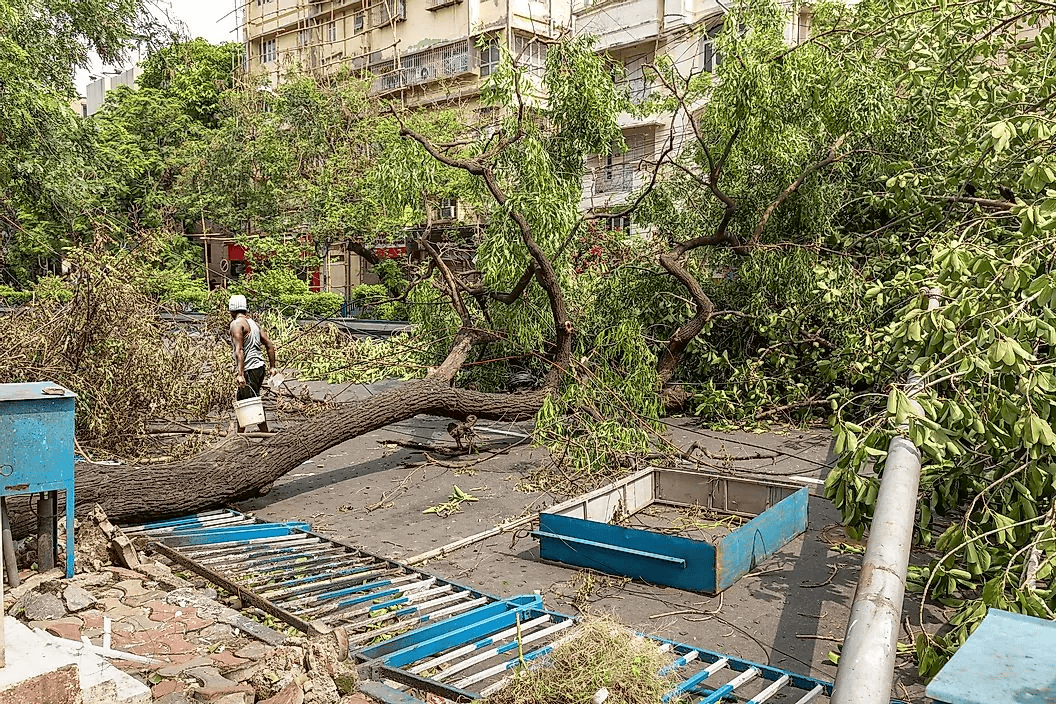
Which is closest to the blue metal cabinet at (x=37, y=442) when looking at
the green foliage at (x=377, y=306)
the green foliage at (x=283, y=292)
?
the green foliage at (x=283, y=292)

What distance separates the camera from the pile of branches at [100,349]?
25.8 ft

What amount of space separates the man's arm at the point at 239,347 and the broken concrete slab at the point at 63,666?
6090 mm

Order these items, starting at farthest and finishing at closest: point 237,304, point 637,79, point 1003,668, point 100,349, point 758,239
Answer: point 637,79 → point 758,239 → point 237,304 → point 100,349 → point 1003,668

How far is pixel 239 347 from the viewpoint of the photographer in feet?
29.7

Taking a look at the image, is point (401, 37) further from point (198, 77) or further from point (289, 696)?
point (289, 696)

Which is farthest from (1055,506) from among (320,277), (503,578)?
(320,277)

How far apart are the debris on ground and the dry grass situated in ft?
3.03

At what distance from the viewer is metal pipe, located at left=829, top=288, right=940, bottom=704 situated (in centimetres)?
230

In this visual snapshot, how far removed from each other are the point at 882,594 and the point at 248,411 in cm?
663

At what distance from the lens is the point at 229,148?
26.5 m

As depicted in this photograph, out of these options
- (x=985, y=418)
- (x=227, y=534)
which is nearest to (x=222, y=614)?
(x=227, y=534)

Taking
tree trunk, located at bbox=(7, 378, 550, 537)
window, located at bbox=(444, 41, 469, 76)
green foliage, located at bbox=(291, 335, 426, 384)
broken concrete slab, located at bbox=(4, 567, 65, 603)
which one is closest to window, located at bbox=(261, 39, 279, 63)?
window, located at bbox=(444, 41, 469, 76)

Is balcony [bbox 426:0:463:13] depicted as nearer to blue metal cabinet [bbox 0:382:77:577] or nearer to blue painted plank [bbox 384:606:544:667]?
blue metal cabinet [bbox 0:382:77:577]

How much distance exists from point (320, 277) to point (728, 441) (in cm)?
2747
